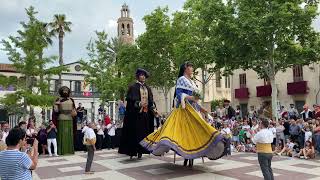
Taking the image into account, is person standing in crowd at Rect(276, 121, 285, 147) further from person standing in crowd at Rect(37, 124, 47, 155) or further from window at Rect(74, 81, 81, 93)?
window at Rect(74, 81, 81, 93)

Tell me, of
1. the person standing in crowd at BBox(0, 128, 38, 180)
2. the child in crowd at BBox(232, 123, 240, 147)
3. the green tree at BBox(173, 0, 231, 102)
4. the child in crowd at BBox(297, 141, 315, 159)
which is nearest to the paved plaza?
the child in crowd at BBox(297, 141, 315, 159)

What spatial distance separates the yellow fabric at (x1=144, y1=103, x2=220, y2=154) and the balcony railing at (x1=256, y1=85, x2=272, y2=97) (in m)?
31.6

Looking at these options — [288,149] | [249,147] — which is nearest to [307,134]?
[288,149]

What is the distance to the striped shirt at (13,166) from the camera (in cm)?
430

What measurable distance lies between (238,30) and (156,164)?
1427 cm

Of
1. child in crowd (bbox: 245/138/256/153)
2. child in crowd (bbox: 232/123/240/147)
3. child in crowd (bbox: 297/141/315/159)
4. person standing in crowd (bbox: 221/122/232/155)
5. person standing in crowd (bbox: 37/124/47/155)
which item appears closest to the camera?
person standing in crowd (bbox: 221/122/232/155)

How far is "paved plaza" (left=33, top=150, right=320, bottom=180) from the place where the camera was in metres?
7.84

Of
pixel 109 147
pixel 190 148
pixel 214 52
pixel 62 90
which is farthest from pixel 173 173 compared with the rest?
pixel 214 52

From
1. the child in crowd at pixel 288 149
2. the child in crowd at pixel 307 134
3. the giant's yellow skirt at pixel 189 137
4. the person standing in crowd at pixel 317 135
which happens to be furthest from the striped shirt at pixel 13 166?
the child in crowd at pixel 307 134

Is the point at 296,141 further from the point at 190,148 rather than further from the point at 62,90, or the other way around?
the point at 62,90

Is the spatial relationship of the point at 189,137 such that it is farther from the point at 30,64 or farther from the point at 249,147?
the point at 30,64

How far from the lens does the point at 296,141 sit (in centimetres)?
1409

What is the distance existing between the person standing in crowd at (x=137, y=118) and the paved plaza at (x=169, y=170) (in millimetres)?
366

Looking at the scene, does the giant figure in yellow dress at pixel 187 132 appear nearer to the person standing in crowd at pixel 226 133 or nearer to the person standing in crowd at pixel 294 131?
the person standing in crowd at pixel 226 133
